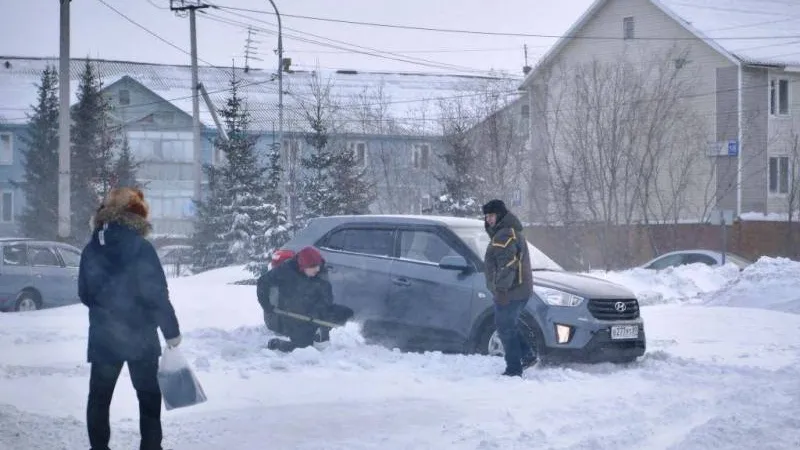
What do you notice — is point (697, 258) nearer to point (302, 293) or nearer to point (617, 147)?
point (617, 147)

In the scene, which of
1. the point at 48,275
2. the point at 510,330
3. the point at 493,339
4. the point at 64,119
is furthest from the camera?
the point at 64,119

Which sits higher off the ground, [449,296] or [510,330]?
[449,296]

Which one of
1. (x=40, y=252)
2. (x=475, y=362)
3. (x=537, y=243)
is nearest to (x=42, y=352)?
(x=475, y=362)

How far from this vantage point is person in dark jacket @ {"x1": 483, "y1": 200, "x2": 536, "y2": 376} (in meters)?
9.75

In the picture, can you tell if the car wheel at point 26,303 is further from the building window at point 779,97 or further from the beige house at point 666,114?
the building window at point 779,97

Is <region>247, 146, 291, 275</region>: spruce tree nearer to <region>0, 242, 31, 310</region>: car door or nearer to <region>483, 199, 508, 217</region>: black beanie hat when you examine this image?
<region>0, 242, 31, 310</region>: car door

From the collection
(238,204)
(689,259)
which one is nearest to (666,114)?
(689,259)

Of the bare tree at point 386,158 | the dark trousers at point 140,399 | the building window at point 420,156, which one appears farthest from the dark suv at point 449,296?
the building window at point 420,156

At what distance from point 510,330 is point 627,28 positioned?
33.7m

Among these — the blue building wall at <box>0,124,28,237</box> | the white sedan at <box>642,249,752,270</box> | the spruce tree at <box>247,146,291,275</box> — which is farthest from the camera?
the blue building wall at <box>0,124,28,237</box>

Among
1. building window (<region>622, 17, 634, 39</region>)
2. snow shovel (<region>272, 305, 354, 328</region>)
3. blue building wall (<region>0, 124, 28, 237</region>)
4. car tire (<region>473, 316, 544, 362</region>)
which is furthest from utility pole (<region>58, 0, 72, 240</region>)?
blue building wall (<region>0, 124, 28, 237</region>)

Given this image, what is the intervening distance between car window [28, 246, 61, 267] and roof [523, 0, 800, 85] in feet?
82.3

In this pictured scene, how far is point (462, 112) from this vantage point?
127 ft

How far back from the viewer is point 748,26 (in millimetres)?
40656
